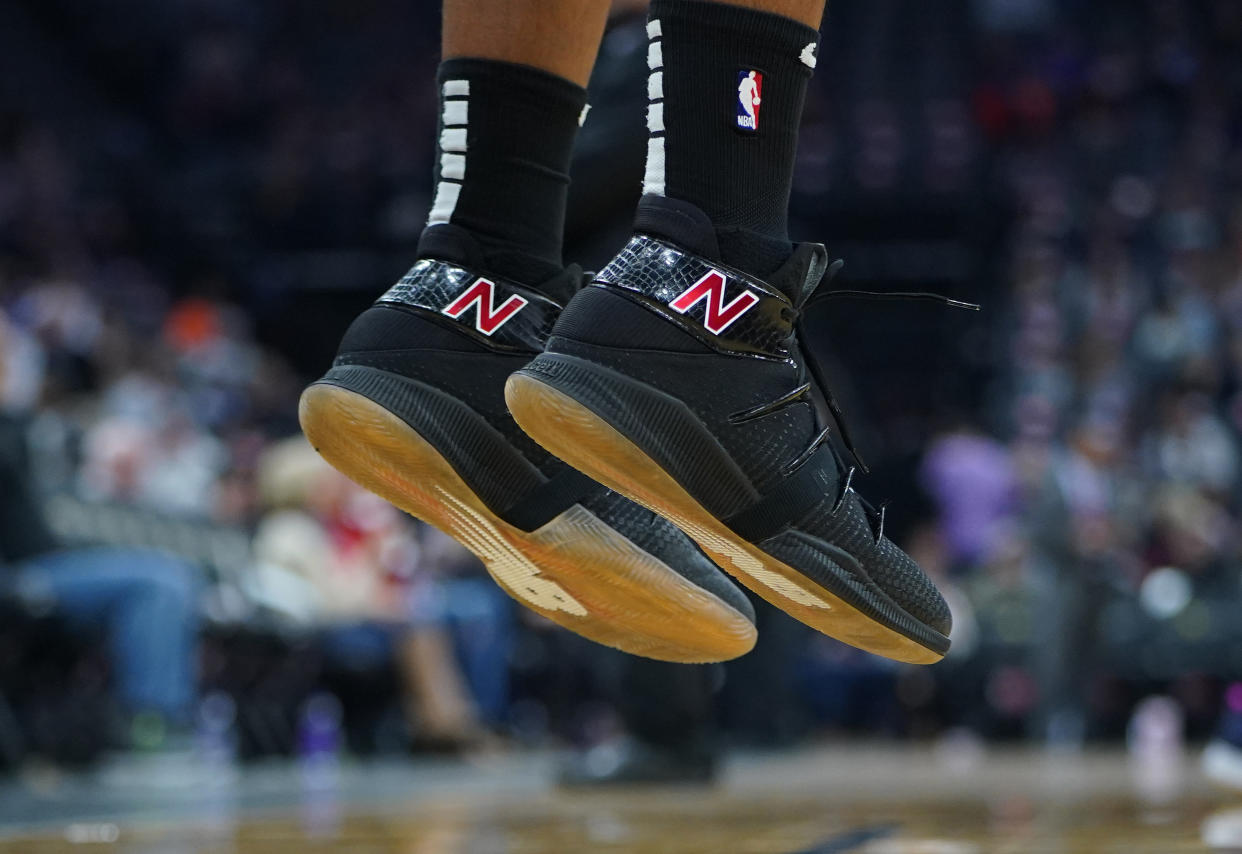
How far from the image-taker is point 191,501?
4.72 metres

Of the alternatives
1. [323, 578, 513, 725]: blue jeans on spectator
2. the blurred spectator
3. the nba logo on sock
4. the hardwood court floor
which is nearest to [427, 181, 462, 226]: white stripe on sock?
the nba logo on sock

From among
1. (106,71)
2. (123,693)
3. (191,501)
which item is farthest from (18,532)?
(106,71)

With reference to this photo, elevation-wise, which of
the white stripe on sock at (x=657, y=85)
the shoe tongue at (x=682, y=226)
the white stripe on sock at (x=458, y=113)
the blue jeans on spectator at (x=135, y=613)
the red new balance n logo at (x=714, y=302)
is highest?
the white stripe on sock at (x=458, y=113)

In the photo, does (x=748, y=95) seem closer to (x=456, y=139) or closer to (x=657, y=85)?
(x=657, y=85)

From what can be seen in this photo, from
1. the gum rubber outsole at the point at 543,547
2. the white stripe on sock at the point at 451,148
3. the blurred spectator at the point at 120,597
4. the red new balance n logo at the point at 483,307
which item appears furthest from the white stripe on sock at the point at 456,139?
the blurred spectator at the point at 120,597

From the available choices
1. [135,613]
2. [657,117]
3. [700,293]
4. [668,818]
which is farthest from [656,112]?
[135,613]

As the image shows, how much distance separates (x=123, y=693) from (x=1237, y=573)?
3936mm

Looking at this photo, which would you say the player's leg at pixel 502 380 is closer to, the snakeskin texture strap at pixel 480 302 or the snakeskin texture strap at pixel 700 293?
the snakeskin texture strap at pixel 480 302

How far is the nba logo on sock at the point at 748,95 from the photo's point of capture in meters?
1.04

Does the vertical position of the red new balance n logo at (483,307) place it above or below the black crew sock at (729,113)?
below

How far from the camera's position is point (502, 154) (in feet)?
3.89

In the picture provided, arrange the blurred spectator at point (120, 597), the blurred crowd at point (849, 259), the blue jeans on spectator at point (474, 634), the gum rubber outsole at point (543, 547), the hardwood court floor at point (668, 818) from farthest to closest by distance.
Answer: the blurred crowd at point (849, 259) < the blue jeans on spectator at point (474, 634) < the blurred spectator at point (120, 597) < the hardwood court floor at point (668, 818) < the gum rubber outsole at point (543, 547)

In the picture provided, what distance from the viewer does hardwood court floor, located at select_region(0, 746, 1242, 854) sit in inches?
58.1

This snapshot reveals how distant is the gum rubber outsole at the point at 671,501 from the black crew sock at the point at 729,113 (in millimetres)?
153
